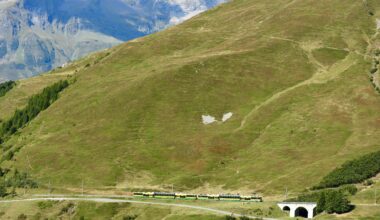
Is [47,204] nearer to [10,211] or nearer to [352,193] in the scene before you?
[10,211]

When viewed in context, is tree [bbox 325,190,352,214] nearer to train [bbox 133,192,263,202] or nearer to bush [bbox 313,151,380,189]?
bush [bbox 313,151,380,189]

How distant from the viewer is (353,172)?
188m

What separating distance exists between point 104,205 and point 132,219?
12.9 metres

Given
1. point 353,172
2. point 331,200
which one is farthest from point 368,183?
point 331,200

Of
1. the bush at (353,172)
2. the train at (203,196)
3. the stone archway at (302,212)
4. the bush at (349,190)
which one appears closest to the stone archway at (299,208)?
the stone archway at (302,212)

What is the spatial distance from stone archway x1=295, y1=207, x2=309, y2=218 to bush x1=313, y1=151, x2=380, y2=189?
15.5 metres

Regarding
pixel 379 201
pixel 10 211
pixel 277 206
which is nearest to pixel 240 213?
pixel 277 206

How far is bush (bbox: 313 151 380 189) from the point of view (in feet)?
609

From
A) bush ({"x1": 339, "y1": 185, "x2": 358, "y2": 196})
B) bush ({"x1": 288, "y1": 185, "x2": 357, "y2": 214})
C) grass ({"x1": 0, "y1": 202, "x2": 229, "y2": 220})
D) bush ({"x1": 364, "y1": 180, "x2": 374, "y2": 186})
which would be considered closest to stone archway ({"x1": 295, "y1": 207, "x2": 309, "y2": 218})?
bush ({"x1": 288, "y1": 185, "x2": 357, "y2": 214})

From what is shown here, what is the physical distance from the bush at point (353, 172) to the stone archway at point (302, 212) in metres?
15.5

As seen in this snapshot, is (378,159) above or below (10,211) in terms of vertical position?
above

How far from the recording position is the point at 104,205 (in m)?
192

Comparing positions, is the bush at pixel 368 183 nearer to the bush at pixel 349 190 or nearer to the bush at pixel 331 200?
the bush at pixel 349 190

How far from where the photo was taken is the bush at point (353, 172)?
18562cm
